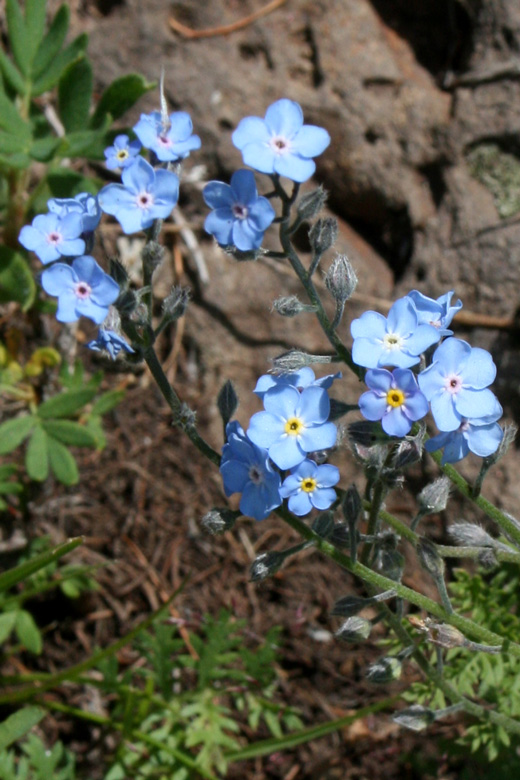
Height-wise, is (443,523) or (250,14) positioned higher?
(250,14)

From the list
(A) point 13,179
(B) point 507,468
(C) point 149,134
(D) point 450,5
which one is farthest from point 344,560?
(D) point 450,5

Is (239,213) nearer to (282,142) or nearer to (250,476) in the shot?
(282,142)

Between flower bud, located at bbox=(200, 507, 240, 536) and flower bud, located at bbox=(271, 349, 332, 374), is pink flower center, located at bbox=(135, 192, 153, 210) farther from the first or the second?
flower bud, located at bbox=(200, 507, 240, 536)

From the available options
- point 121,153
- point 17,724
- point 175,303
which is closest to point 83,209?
point 121,153

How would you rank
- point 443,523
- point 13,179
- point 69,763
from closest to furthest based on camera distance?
point 69,763, point 13,179, point 443,523

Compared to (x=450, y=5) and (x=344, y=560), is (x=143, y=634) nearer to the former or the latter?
(x=344, y=560)

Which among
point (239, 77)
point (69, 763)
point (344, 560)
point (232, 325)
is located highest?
point (239, 77)

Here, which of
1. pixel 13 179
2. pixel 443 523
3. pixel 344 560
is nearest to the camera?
pixel 344 560
